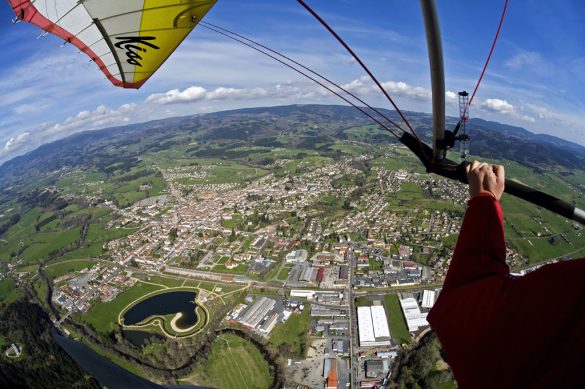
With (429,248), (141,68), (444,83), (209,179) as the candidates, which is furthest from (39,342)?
(209,179)

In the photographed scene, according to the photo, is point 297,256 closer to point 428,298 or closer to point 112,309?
point 428,298

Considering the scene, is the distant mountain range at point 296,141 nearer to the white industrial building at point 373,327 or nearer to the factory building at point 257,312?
the white industrial building at point 373,327

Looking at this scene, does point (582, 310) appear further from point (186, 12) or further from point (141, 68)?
point (141, 68)

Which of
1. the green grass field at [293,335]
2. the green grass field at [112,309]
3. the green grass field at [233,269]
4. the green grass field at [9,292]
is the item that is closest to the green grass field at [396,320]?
the green grass field at [293,335]

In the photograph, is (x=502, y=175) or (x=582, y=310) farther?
(x=502, y=175)

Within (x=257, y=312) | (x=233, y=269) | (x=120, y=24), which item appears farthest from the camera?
(x=233, y=269)

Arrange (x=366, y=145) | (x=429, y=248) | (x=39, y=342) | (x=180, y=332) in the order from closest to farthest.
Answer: (x=180, y=332) < (x=39, y=342) < (x=429, y=248) < (x=366, y=145)

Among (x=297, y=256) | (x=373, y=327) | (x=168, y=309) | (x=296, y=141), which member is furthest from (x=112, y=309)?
(x=296, y=141)
